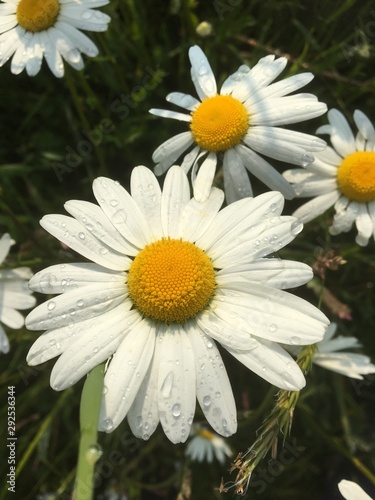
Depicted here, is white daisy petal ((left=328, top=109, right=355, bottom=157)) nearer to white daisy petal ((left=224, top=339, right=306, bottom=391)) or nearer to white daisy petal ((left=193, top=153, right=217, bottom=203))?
white daisy petal ((left=193, top=153, right=217, bottom=203))

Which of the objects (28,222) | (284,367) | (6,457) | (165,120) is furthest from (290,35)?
(6,457)

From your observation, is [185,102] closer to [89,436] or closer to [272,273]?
[272,273]

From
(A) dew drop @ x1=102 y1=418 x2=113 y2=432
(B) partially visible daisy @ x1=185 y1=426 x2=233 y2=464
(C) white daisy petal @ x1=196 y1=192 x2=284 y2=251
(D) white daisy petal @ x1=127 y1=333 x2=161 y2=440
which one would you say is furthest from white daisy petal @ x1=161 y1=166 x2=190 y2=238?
(B) partially visible daisy @ x1=185 y1=426 x2=233 y2=464

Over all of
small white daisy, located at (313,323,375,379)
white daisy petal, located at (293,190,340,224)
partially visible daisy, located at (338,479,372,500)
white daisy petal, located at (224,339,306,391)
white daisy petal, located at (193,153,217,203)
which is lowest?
small white daisy, located at (313,323,375,379)

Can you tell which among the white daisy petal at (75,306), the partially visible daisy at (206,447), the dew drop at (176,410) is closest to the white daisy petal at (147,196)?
the white daisy petal at (75,306)

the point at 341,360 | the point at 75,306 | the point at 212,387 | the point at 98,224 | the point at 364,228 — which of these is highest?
the point at 98,224

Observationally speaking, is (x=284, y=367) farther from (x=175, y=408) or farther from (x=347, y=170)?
(x=347, y=170)

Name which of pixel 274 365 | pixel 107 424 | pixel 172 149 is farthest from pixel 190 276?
pixel 172 149

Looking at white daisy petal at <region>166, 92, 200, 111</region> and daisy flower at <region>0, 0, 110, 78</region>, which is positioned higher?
daisy flower at <region>0, 0, 110, 78</region>
